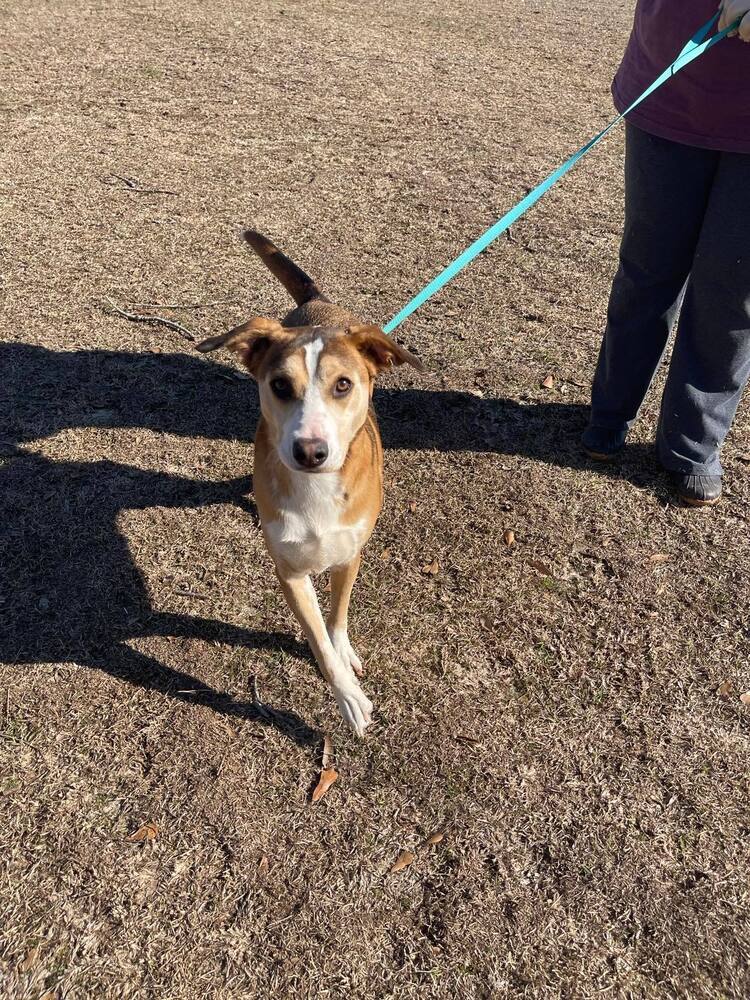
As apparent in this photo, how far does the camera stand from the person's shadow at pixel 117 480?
3.38m

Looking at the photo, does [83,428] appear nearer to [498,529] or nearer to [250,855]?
[498,529]

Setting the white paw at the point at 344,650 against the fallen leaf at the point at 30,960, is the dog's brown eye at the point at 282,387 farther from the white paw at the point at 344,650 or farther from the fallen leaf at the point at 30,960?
the fallen leaf at the point at 30,960

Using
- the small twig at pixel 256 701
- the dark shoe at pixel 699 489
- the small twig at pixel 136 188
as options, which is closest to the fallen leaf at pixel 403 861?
the small twig at pixel 256 701

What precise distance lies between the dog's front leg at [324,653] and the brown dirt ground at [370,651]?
16 cm

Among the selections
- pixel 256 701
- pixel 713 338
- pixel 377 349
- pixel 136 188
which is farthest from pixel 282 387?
pixel 136 188

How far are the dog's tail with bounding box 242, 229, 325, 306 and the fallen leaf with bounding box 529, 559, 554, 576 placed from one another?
163 centimetres

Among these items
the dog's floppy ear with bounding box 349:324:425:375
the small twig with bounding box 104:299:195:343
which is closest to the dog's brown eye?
the dog's floppy ear with bounding box 349:324:425:375

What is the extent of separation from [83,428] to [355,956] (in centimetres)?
305

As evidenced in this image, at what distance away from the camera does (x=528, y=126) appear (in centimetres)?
810

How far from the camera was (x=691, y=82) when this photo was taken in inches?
125

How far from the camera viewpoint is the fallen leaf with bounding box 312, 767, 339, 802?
2875 millimetres

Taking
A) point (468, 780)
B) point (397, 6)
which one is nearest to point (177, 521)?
point (468, 780)

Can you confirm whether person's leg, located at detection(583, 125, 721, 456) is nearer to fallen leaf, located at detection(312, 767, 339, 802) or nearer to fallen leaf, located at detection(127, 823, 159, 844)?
fallen leaf, located at detection(312, 767, 339, 802)

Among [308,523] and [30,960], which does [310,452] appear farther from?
[30,960]
